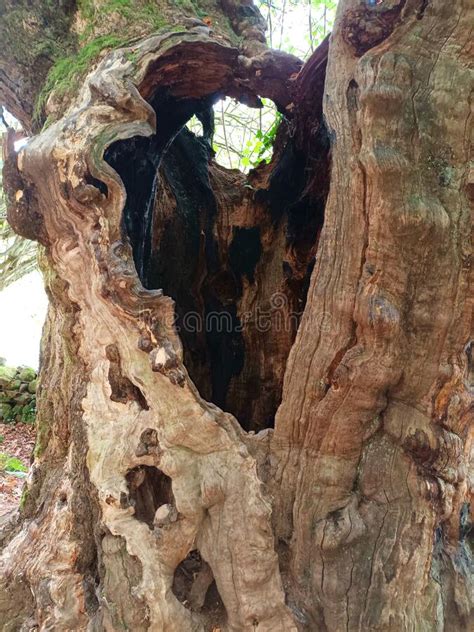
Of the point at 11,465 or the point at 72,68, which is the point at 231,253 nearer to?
the point at 72,68

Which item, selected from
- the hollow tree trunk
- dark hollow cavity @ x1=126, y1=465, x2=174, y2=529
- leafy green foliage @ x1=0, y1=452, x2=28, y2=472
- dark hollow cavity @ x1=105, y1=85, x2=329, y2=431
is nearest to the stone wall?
leafy green foliage @ x1=0, y1=452, x2=28, y2=472

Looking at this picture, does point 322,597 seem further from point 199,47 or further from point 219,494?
point 199,47

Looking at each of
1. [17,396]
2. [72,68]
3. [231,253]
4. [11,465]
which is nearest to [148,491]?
[231,253]

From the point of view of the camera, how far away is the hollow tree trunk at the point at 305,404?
5.94 ft

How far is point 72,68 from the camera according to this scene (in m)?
2.53

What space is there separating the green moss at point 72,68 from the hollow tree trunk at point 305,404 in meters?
0.27

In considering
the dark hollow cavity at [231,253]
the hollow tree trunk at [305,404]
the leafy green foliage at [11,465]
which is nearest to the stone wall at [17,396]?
the leafy green foliage at [11,465]

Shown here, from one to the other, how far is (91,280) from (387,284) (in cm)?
115

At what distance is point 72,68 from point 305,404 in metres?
2.02

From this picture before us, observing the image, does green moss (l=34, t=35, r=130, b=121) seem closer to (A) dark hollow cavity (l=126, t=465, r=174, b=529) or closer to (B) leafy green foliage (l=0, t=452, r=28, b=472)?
(A) dark hollow cavity (l=126, t=465, r=174, b=529)

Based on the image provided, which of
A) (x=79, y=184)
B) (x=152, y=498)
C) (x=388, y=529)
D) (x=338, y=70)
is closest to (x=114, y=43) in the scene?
(x=79, y=184)

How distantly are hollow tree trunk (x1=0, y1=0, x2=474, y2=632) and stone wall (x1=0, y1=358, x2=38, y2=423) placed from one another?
5.79 meters

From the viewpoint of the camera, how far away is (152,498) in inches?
77.7

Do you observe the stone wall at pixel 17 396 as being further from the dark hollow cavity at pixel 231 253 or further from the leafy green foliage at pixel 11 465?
the dark hollow cavity at pixel 231 253
